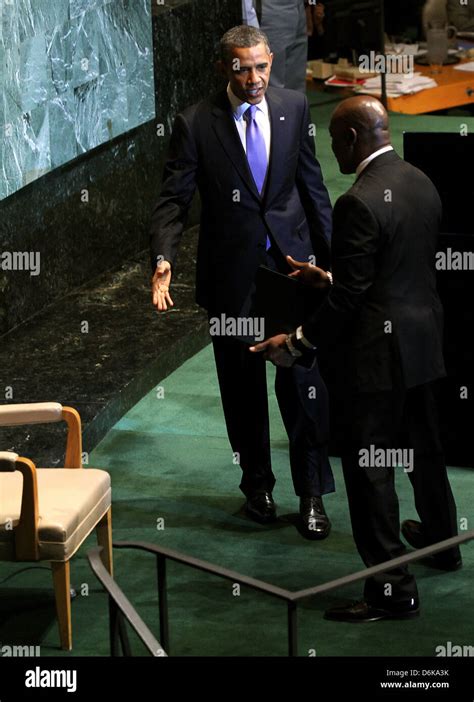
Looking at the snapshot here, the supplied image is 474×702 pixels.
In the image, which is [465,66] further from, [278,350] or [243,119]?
[278,350]

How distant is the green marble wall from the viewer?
6.61 m

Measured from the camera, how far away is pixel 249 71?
4820 millimetres

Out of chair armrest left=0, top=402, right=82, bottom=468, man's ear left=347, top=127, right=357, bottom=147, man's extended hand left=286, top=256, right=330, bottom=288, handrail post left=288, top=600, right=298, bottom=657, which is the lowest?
chair armrest left=0, top=402, right=82, bottom=468

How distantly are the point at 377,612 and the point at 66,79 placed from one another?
352 centimetres

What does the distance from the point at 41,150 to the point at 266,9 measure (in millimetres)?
2096

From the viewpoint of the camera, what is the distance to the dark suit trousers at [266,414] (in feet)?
16.9

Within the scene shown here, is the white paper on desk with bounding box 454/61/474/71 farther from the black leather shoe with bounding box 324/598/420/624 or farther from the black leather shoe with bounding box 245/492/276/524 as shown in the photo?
the black leather shoe with bounding box 324/598/420/624

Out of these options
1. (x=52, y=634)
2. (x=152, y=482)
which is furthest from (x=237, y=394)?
(x=52, y=634)

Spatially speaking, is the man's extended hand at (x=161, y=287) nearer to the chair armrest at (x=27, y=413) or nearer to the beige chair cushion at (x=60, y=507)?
the chair armrest at (x=27, y=413)

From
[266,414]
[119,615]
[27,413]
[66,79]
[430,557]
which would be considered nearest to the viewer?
[119,615]

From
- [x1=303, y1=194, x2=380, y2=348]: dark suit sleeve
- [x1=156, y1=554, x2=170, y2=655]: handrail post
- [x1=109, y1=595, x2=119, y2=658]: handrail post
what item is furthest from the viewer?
[x1=303, y1=194, x2=380, y2=348]: dark suit sleeve

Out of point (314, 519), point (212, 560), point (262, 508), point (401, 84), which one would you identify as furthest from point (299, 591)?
point (401, 84)

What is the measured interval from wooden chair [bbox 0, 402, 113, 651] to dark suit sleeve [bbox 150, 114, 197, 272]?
69cm

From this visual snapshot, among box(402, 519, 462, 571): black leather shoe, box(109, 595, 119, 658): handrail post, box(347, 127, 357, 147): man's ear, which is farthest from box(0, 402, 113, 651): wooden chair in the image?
box(347, 127, 357, 147): man's ear
